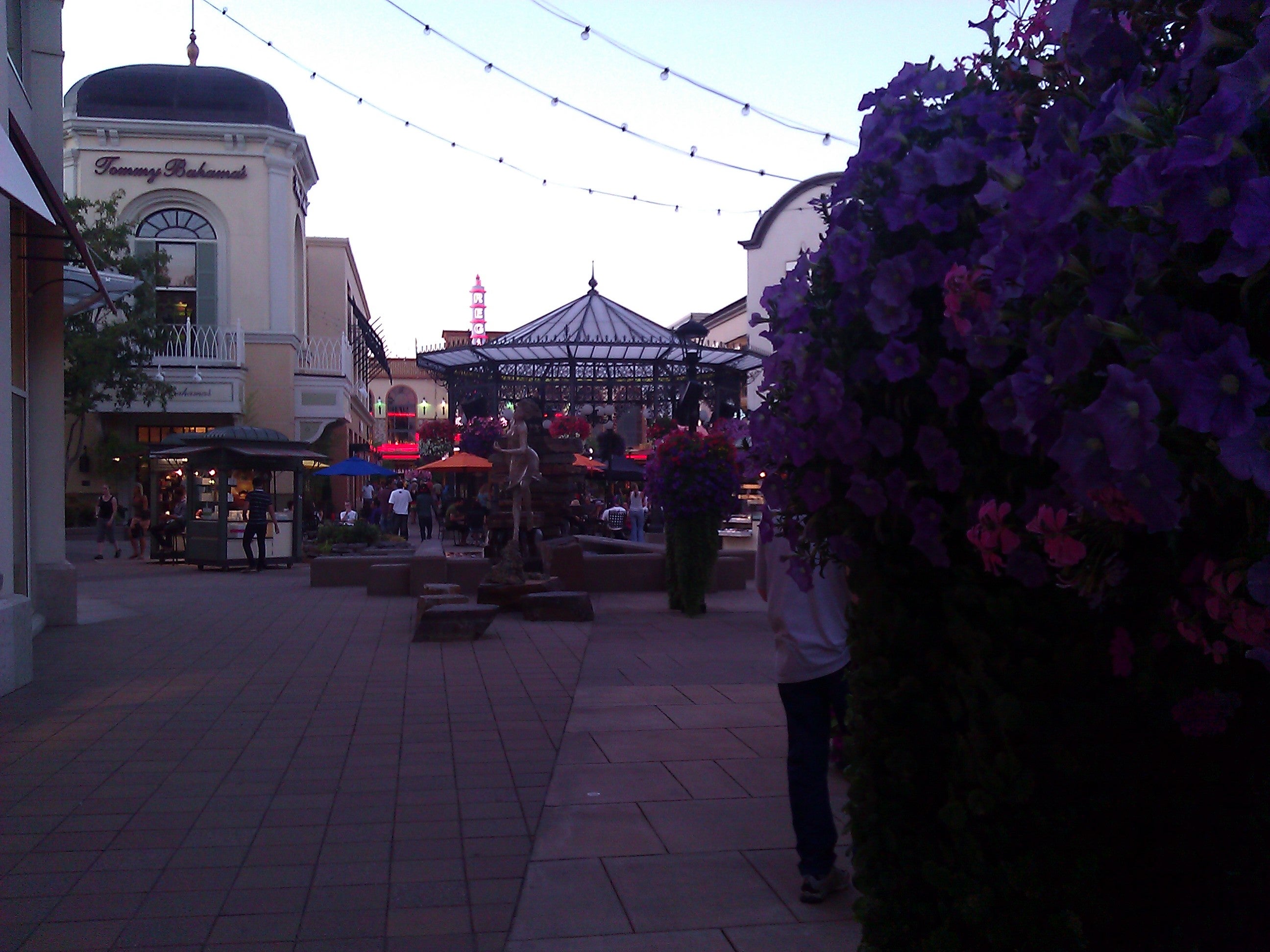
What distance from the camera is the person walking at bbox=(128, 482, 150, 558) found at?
1022 inches

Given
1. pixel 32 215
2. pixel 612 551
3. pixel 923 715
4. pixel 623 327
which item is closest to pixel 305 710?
pixel 32 215

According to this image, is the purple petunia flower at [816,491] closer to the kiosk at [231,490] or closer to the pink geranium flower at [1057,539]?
the pink geranium flower at [1057,539]

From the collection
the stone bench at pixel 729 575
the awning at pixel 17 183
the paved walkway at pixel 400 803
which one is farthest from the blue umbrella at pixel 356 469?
the awning at pixel 17 183

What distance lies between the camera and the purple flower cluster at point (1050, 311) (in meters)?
1.54

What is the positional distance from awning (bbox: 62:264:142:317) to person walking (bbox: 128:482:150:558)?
11678 millimetres

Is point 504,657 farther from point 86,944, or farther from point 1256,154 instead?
point 1256,154

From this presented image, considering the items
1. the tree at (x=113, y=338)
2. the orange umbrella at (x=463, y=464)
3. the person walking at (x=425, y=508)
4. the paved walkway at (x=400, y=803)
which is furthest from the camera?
the person walking at (x=425, y=508)

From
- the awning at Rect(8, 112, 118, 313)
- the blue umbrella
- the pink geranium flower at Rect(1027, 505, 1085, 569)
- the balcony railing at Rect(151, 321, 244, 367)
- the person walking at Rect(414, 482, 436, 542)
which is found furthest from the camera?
the balcony railing at Rect(151, 321, 244, 367)

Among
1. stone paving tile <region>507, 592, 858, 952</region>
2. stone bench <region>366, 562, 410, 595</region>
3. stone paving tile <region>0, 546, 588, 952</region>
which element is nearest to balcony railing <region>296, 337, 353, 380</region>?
stone bench <region>366, 562, 410, 595</region>

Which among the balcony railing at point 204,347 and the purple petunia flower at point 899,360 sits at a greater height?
the balcony railing at point 204,347

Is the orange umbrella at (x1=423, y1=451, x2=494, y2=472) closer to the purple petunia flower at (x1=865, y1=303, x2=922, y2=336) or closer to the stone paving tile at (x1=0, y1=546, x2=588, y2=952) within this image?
the stone paving tile at (x1=0, y1=546, x2=588, y2=952)

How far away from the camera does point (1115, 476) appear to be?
1618mm

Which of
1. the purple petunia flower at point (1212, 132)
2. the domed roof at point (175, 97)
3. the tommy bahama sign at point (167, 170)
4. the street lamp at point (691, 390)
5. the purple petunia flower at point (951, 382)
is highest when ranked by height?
the domed roof at point (175, 97)

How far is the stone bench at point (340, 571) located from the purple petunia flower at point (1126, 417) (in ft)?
54.5
